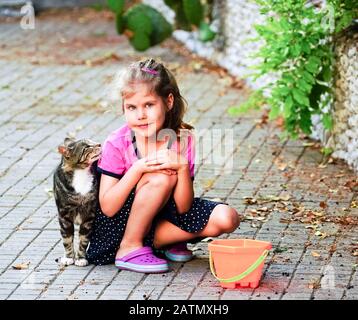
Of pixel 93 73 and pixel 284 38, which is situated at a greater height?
pixel 284 38

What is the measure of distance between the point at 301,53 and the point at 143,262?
269cm

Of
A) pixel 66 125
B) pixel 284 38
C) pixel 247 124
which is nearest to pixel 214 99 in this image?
pixel 247 124

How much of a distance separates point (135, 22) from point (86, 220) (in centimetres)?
623

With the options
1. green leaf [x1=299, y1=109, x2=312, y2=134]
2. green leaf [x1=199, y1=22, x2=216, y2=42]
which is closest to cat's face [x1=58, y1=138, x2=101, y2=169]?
green leaf [x1=299, y1=109, x2=312, y2=134]

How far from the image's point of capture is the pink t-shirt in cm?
549

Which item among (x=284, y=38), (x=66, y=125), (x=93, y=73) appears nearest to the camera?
(x=284, y=38)

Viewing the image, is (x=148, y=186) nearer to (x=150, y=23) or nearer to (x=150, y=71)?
(x=150, y=71)

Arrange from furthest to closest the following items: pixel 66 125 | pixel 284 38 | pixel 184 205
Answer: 1. pixel 66 125
2. pixel 284 38
3. pixel 184 205

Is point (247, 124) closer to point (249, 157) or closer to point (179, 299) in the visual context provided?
point (249, 157)

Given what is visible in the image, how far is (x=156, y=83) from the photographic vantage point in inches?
215

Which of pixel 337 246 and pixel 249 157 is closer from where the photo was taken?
pixel 337 246

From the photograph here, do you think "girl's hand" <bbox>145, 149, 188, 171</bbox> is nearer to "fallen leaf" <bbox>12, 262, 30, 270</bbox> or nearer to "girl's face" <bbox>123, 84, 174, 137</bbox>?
"girl's face" <bbox>123, 84, 174, 137</bbox>

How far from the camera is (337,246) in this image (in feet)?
19.5

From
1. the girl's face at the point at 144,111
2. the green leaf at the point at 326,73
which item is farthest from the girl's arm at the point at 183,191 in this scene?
the green leaf at the point at 326,73
